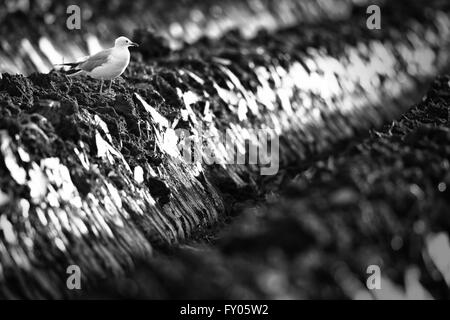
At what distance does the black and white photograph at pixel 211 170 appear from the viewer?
5.31 metres

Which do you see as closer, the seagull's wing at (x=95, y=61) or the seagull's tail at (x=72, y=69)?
the seagull's wing at (x=95, y=61)

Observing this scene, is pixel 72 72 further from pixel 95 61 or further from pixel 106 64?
pixel 106 64

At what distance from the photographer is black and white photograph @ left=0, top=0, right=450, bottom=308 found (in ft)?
17.4

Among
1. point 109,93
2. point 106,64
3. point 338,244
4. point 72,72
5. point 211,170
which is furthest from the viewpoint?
point 211,170

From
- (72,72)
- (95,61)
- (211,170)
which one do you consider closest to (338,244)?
(211,170)

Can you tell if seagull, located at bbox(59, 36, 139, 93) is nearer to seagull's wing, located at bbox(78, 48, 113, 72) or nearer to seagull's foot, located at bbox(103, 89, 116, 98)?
seagull's wing, located at bbox(78, 48, 113, 72)

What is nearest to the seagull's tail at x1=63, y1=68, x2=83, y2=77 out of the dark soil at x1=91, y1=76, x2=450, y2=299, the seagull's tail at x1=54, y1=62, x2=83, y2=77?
the seagull's tail at x1=54, y1=62, x2=83, y2=77

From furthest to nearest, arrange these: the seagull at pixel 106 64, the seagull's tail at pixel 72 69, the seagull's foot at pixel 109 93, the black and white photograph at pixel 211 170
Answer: the seagull's tail at pixel 72 69, the seagull's foot at pixel 109 93, the seagull at pixel 106 64, the black and white photograph at pixel 211 170

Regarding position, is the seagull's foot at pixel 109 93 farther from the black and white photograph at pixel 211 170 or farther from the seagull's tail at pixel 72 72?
the seagull's tail at pixel 72 72

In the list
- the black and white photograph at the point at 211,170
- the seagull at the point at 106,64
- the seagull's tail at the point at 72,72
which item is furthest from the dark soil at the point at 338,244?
the seagull's tail at the point at 72,72

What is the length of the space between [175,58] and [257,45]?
2.62 metres

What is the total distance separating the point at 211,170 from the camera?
934 centimetres

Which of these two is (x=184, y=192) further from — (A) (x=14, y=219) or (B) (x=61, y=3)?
(B) (x=61, y=3)

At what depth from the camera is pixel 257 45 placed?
46.7ft
